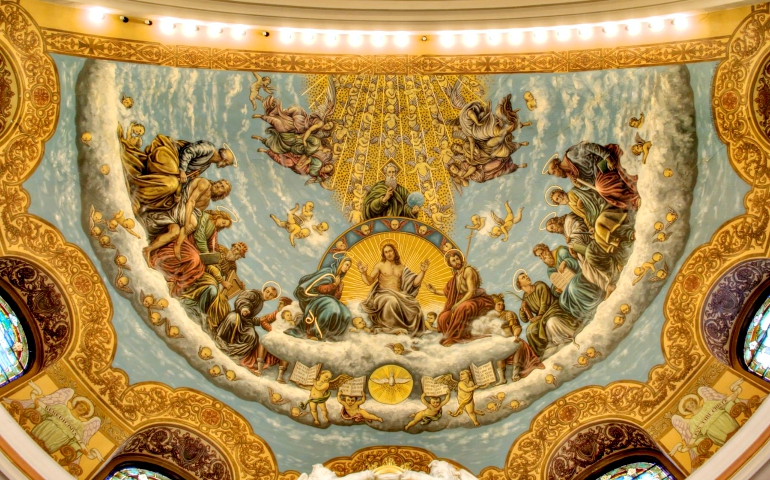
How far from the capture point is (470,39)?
16.2 metres

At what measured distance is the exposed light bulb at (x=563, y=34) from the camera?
632 inches

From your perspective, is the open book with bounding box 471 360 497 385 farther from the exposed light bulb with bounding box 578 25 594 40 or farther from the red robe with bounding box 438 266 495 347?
the exposed light bulb with bounding box 578 25 594 40

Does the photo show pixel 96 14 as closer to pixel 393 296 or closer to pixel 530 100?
pixel 393 296

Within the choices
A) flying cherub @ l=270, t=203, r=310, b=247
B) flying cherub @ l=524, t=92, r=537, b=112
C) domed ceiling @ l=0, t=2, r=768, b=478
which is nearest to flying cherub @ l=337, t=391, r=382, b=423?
domed ceiling @ l=0, t=2, r=768, b=478

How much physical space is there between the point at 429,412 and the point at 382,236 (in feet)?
9.69

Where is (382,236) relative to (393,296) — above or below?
above

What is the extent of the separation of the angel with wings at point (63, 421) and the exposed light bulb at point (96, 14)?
5436 mm

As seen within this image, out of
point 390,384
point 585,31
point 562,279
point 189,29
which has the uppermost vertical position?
point 585,31

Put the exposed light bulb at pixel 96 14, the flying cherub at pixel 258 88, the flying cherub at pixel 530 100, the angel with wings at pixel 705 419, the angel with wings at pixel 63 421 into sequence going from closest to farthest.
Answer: the angel with wings at pixel 705 419 < the angel with wings at pixel 63 421 < the exposed light bulb at pixel 96 14 < the flying cherub at pixel 258 88 < the flying cherub at pixel 530 100

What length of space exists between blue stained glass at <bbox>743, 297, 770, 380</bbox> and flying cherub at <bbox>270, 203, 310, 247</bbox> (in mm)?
6955

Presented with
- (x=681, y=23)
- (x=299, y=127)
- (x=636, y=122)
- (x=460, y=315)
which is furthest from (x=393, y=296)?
(x=681, y=23)

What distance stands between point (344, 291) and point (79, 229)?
4226mm

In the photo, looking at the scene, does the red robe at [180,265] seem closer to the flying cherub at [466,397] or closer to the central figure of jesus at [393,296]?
the central figure of jesus at [393,296]

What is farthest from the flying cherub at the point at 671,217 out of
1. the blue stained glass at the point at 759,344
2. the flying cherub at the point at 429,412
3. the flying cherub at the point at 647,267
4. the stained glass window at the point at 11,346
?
the stained glass window at the point at 11,346
